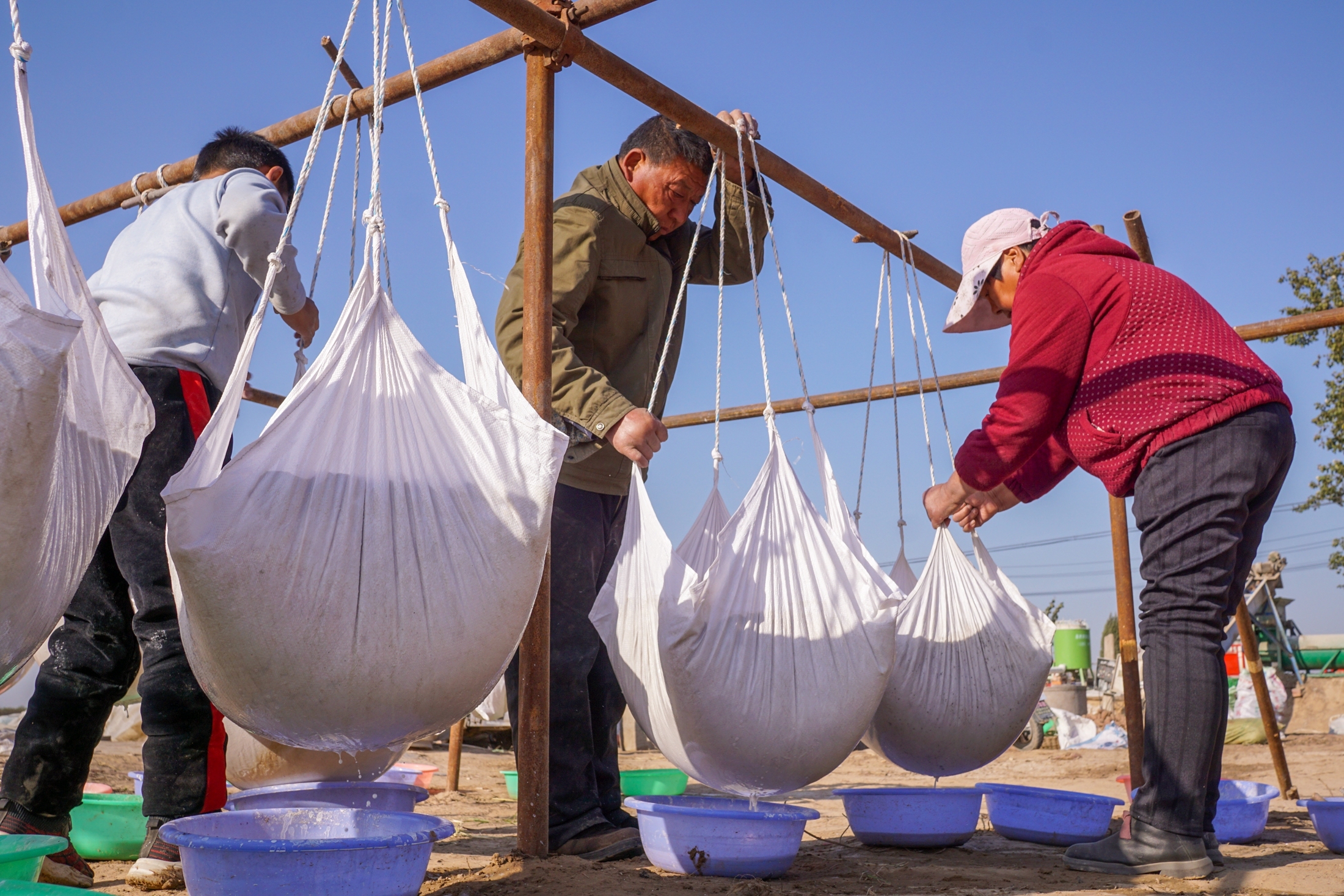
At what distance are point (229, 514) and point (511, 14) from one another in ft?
3.65

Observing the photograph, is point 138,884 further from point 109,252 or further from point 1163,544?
point 1163,544

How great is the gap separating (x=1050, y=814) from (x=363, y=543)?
1885 millimetres

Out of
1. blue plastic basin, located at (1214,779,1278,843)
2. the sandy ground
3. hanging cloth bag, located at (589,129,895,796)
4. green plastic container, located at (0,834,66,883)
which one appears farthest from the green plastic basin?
blue plastic basin, located at (1214,779,1278,843)

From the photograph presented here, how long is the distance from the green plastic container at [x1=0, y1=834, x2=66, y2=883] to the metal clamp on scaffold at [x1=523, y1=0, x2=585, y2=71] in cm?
154

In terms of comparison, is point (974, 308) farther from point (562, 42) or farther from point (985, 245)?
point (562, 42)

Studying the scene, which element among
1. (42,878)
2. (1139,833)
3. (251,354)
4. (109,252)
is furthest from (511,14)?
(1139,833)

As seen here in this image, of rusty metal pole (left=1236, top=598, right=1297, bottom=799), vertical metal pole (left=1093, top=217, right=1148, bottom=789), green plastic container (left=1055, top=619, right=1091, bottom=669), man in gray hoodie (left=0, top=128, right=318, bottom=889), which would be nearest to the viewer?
man in gray hoodie (left=0, top=128, right=318, bottom=889)

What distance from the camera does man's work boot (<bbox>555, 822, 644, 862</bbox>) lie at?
2033 millimetres

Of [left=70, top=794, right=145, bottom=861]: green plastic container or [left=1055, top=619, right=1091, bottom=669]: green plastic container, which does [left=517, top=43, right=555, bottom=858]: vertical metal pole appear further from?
[left=1055, top=619, right=1091, bottom=669]: green plastic container

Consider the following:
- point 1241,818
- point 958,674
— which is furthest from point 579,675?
point 1241,818

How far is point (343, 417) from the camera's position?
1.45 meters

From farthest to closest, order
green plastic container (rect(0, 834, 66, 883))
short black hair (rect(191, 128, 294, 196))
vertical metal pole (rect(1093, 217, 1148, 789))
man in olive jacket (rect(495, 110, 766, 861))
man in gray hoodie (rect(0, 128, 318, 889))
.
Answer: vertical metal pole (rect(1093, 217, 1148, 789))
short black hair (rect(191, 128, 294, 196))
man in olive jacket (rect(495, 110, 766, 861))
man in gray hoodie (rect(0, 128, 318, 889))
green plastic container (rect(0, 834, 66, 883))

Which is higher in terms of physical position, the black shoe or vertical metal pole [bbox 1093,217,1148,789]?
vertical metal pole [bbox 1093,217,1148,789]

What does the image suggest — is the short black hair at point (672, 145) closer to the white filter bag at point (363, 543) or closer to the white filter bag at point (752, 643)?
the white filter bag at point (752, 643)
